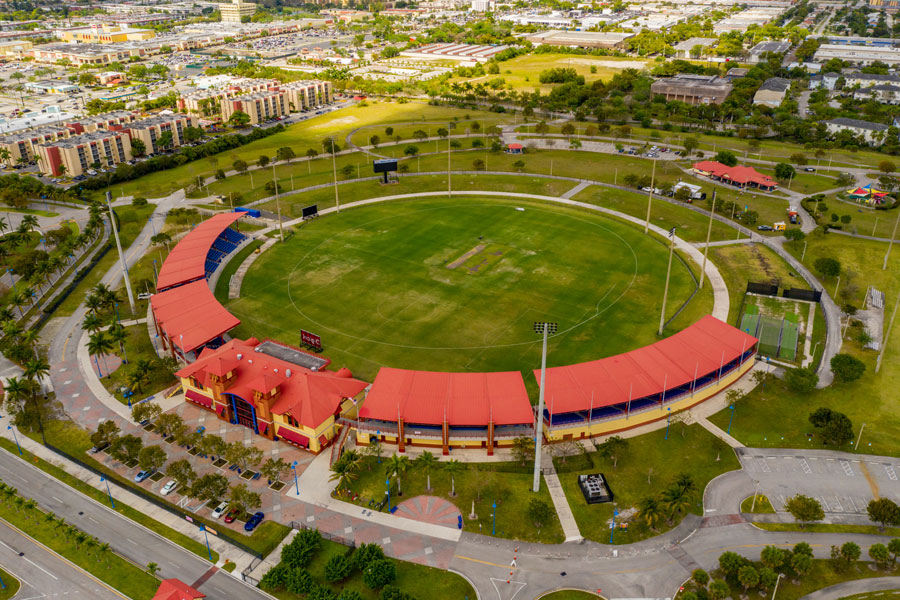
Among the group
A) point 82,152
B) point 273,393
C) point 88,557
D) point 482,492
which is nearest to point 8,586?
point 88,557

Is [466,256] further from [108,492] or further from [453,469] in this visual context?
[108,492]

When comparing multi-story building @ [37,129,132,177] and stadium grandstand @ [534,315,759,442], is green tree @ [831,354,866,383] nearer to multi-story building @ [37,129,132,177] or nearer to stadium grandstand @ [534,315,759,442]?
stadium grandstand @ [534,315,759,442]

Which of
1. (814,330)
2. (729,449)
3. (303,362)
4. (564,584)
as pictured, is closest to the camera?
(564,584)

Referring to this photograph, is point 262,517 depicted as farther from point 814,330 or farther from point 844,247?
point 844,247

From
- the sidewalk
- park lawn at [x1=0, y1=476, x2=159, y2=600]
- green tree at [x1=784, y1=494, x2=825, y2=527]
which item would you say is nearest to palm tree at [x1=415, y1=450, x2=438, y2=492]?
the sidewalk

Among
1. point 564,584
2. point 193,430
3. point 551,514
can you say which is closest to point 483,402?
point 551,514
